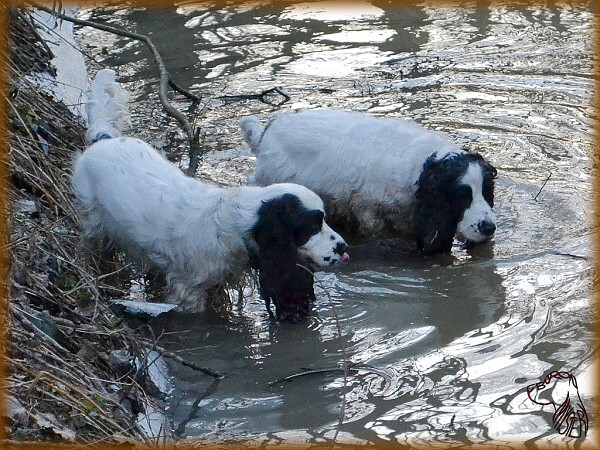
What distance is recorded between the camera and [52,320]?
474 centimetres

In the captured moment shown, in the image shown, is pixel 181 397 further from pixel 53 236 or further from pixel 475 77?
pixel 475 77

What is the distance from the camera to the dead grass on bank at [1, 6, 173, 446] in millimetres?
3996

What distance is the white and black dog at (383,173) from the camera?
6.59 metres

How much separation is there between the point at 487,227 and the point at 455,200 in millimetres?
276

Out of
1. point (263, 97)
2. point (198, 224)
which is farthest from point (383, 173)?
point (263, 97)

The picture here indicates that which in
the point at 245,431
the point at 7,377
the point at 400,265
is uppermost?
the point at 7,377

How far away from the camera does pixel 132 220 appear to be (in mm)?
Result: 5949

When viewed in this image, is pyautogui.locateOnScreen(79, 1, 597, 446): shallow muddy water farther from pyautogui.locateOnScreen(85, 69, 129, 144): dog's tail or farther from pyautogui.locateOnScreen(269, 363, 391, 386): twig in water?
pyautogui.locateOnScreen(85, 69, 129, 144): dog's tail

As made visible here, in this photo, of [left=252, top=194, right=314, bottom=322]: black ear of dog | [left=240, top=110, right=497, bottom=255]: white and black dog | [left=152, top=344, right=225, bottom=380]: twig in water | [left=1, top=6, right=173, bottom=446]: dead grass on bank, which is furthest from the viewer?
[left=240, top=110, right=497, bottom=255]: white and black dog

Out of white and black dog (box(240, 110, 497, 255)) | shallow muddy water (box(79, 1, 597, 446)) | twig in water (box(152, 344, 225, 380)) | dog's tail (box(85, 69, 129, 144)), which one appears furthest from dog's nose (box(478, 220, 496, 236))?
dog's tail (box(85, 69, 129, 144))

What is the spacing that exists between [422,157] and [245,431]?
2931 millimetres

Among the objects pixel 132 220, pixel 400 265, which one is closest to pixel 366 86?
pixel 400 265

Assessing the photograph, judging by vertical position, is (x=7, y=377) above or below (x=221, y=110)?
above

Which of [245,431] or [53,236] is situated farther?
[53,236]
